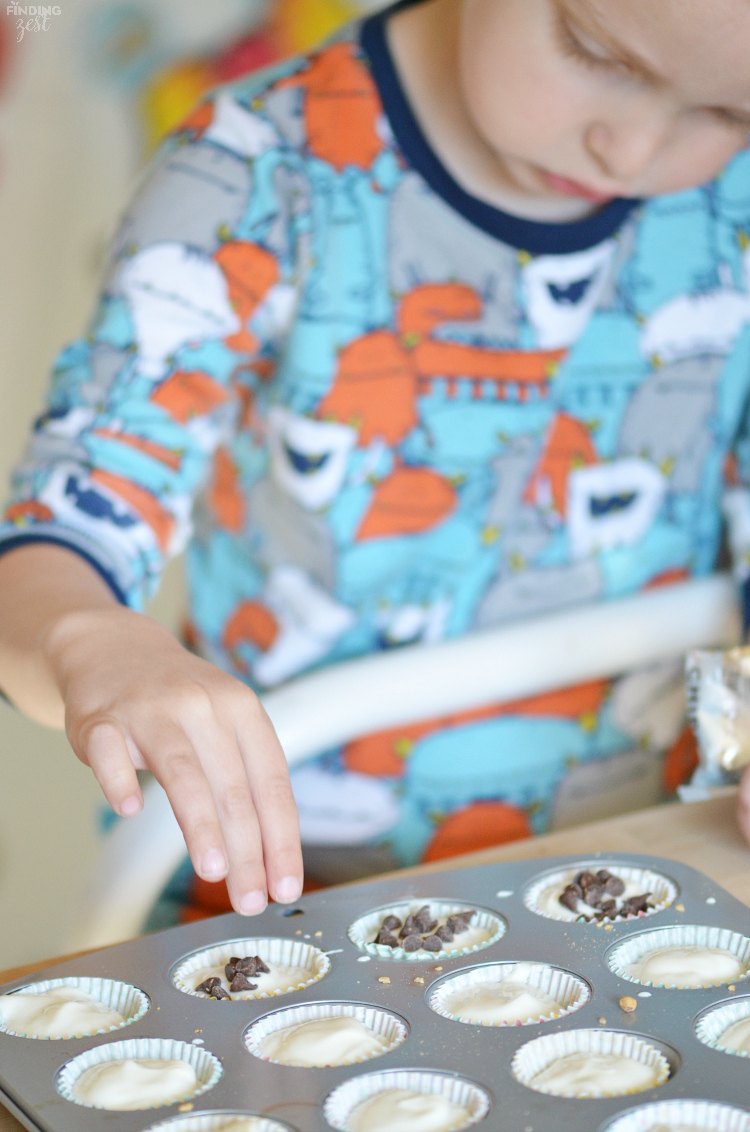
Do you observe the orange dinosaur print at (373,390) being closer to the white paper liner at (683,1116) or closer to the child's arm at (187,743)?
the child's arm at (187,743)

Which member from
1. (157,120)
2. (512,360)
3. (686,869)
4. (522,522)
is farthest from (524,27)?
(157,120)

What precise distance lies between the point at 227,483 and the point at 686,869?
0.48 metres

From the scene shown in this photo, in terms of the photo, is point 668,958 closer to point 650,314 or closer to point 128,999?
point 128,999

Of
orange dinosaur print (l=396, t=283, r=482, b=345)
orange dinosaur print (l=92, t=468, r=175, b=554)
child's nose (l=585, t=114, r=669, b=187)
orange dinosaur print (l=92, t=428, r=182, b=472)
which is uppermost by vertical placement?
Answer: child's nose (l=585, t=114, r=669, b=187)

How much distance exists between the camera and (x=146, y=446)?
789 millimetres

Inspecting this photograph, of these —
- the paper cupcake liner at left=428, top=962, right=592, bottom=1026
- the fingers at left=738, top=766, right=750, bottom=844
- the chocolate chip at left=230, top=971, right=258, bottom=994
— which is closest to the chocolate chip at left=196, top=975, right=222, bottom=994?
the chocolate chip at left=230, top=971, right=258, bottom=994

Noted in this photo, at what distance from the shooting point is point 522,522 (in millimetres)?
983

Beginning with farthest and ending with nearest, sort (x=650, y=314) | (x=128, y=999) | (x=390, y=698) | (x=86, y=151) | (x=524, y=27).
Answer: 1. (x=86, y=151)
2. (x=650, y=314)
3. (x=390, y=698)
4. (x=524, y=27)
5. (x=128, y=999)

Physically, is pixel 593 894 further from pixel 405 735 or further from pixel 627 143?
pixel 627 143

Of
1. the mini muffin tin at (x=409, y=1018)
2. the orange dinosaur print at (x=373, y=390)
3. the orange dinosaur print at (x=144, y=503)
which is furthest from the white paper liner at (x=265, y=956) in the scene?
the orange dinosaur print at (x=373, y=390)

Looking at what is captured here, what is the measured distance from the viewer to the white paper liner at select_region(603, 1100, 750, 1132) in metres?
0.51

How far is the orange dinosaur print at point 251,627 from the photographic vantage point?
0.97 m

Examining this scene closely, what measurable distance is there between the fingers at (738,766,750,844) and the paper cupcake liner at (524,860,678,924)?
61 millimetres

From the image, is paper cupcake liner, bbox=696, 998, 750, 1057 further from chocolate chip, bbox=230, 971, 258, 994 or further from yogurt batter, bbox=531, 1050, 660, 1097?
chocolate chip, bbox=230, 971, 258, 994
